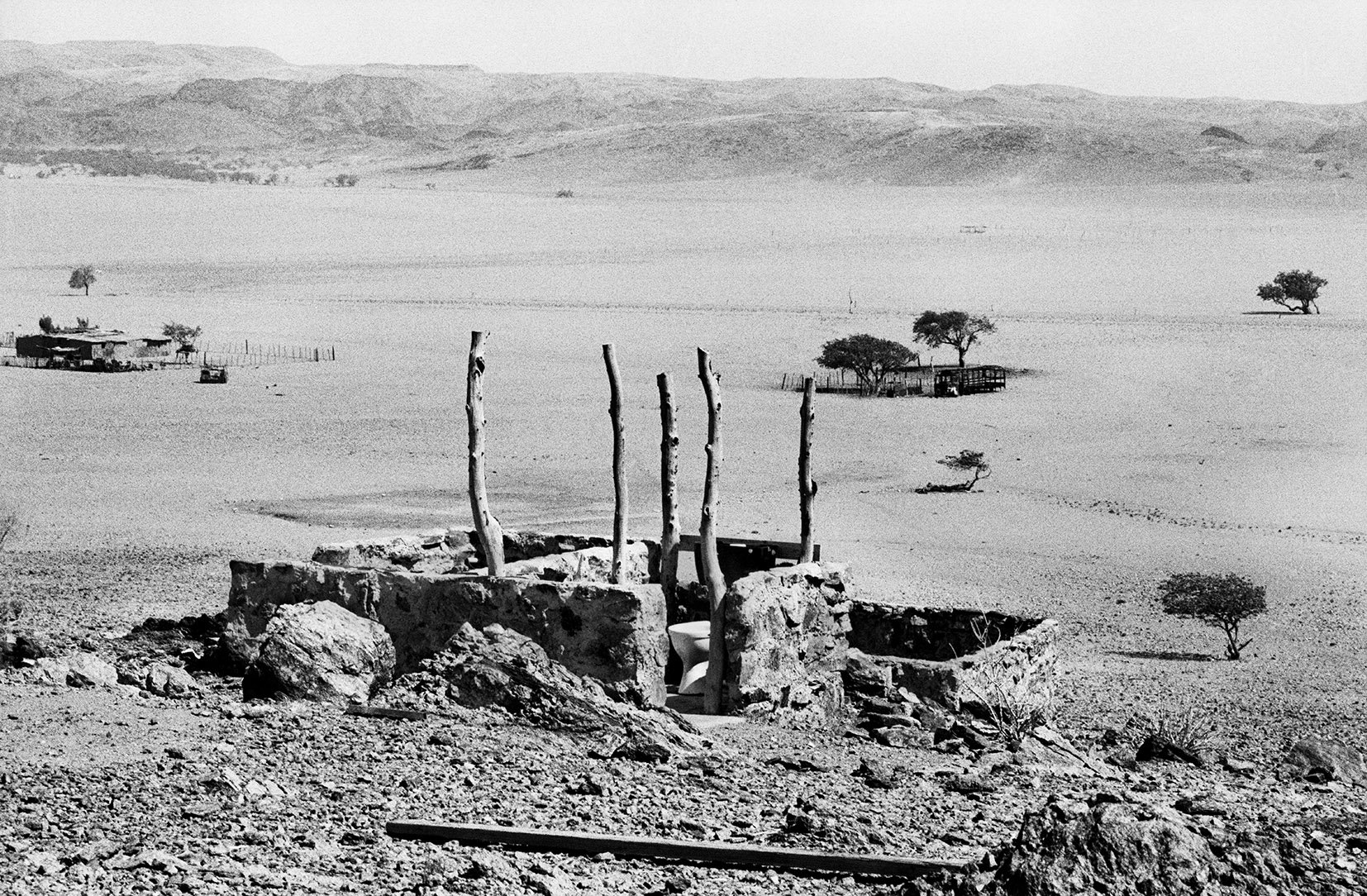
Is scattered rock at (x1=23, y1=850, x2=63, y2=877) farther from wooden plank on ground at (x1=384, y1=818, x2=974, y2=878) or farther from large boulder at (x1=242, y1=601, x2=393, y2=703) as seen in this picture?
large boulder at (x1=242, y1=601, x2=393, y2=703)

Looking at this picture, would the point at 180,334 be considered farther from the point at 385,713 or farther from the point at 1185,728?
the point at 1185,728

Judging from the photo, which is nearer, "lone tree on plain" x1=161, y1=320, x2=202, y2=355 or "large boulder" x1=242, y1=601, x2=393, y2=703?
"large boulder" x1=242, y1=601, x2=393, y2=703

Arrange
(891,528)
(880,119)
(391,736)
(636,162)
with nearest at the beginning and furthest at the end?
(391,736) < (891,528) < (636,162) < (880,119)

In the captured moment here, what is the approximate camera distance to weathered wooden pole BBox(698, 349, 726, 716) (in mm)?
13945

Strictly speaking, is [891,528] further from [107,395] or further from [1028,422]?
[107,395]

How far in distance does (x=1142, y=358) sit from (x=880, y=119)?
9968 centimetres

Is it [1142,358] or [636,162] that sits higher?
[636,162]

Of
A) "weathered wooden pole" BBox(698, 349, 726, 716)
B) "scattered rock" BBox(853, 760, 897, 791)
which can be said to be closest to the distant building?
"weathered wooden pole" BBox(698, 349, 726, 716)

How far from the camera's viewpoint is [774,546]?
17.0 m

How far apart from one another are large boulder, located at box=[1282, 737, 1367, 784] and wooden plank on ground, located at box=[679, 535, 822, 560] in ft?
15.8

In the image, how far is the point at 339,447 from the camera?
3269cm

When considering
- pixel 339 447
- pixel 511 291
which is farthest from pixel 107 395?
pixel 511 291

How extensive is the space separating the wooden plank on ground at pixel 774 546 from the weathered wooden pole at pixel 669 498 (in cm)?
38

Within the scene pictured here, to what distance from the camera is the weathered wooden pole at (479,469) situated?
15.8 m
